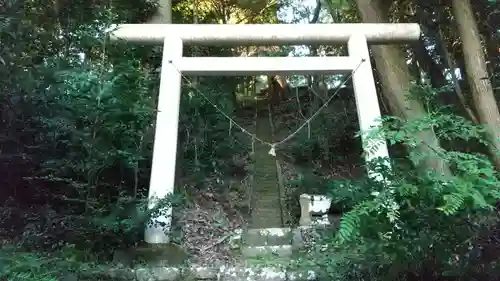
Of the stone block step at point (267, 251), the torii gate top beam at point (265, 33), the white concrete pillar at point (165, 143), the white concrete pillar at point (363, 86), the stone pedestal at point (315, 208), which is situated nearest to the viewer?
the white concrete pillar at point (165, 143)

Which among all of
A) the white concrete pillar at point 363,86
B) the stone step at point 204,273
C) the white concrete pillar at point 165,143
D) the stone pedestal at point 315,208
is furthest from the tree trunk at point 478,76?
the white concrete pillar at point 165,143

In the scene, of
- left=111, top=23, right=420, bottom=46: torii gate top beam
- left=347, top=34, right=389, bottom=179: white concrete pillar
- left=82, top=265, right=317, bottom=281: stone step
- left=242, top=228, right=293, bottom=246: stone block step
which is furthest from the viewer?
left=111, top=23, right=420, bottom=46: torii gate top beam

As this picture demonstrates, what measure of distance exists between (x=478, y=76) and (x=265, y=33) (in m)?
2.44

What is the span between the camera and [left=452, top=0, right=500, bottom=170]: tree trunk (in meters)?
4.72

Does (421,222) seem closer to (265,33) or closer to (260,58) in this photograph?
(260,58)

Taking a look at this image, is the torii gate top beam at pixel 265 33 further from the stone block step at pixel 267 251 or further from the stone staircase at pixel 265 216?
the stone block step at pixel 267 251

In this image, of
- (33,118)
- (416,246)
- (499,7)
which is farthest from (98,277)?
(499,7)

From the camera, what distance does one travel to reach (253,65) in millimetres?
5391

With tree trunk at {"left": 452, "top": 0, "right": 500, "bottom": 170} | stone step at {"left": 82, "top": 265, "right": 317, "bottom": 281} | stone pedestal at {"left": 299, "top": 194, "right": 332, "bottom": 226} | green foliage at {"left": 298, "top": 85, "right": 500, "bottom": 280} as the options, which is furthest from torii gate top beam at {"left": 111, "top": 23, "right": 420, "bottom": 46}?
stone step at {"left": 82, "top": 265, "right": 317, "bottom": 281}

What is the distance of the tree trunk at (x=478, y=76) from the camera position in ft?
15.5

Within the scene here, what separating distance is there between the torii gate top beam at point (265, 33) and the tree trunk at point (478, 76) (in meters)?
0.57

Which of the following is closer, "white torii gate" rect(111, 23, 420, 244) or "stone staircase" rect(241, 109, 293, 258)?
"stone staircase" rect(241, 109, 293, 258)

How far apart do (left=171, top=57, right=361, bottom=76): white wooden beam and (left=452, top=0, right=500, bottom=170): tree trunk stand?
134cm

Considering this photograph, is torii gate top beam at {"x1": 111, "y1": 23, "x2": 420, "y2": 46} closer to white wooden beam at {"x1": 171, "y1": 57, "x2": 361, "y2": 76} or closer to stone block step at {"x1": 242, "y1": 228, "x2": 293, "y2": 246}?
white wooden beam at {"x1": 171, "y1": 57, "x2": 361, "y2": 76}
